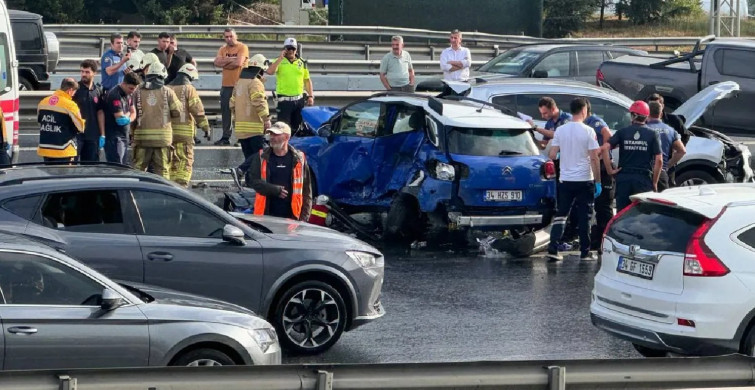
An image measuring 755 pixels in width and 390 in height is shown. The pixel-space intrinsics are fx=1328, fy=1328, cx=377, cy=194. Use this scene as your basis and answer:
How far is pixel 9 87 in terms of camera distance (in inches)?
666

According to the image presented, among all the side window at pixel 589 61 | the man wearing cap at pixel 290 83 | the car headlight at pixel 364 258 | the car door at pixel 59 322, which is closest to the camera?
the car door at pixel 59 322

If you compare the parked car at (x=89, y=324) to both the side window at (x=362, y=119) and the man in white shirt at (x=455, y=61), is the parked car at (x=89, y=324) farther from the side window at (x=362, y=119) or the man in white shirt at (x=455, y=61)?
the man in white shirt at (x=455, y=61)

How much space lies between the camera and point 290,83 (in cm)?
1880

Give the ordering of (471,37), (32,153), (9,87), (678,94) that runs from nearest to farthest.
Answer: (9,87), (32,153), (678,94), (471,37)

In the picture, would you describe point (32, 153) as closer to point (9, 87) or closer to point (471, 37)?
point (9, 87)

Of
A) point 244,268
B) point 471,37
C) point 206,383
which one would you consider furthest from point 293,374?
point 471,37

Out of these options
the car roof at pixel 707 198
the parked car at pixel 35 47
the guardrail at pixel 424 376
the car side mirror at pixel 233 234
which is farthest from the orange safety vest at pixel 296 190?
the parked car at pixel 35 47

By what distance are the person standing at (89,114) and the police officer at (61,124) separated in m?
0.34

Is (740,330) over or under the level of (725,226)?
under

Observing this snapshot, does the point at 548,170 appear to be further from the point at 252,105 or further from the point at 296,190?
the point at 252,105

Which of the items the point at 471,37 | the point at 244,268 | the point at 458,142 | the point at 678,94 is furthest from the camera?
the point at 471,37

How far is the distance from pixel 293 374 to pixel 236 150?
13.2 m

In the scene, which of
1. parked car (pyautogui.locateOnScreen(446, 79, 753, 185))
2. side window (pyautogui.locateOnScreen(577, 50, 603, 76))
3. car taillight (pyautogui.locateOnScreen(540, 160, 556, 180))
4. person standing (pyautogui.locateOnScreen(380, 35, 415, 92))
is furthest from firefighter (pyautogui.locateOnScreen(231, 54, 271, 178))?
side window (pyautogui.locateOnScreen(577, 50, 603, 76))

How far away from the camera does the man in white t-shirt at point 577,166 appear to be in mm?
14156
